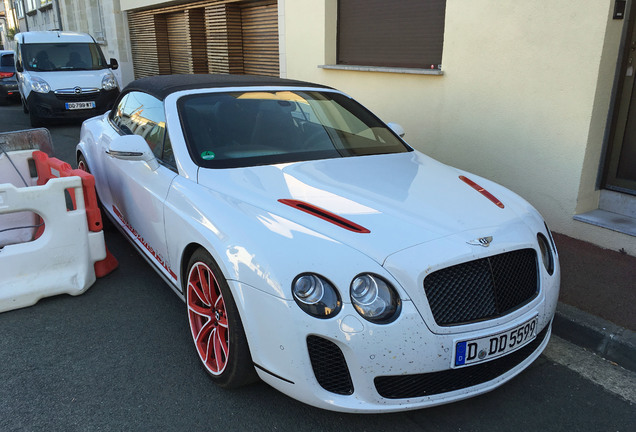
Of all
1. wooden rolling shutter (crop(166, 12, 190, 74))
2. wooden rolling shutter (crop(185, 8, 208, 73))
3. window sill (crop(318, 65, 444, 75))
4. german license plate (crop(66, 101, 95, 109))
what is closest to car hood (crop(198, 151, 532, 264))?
window sill (crop(318, 65, 444, 75))

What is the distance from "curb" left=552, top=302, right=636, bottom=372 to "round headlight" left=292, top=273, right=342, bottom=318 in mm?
1910

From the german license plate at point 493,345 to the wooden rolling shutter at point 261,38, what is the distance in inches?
347

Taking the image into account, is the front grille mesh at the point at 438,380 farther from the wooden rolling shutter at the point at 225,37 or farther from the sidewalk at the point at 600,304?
the wooden rolling shutter at the point at 225,37

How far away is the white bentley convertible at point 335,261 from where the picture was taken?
2219 millimetres

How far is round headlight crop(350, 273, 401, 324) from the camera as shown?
7.24 feet

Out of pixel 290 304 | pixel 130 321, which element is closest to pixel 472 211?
pixel 290 304

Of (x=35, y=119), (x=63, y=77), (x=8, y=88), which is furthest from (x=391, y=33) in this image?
(x=8, y=88)

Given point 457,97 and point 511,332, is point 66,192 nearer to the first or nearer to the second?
point 511,332

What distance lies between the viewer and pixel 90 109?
11812mm

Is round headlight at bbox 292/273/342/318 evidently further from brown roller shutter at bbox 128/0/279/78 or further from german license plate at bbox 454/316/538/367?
brown roller shutter at bbox 128/0/279/78

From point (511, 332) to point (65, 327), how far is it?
8.91ft

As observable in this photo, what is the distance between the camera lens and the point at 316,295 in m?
2.23

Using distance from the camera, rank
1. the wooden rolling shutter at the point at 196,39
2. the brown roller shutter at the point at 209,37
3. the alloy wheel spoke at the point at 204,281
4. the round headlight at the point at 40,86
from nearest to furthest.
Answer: the alloy wheel spoke at the point at 204,281 < the brown roller shutter at the point at 209,37 < the round headlight at the point at 40,86 < the wooden rolling shutter at the point at 196,39

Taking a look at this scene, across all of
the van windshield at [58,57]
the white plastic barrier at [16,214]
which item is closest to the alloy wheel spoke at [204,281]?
the white plastic barrier at [16,214]
